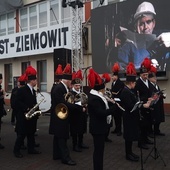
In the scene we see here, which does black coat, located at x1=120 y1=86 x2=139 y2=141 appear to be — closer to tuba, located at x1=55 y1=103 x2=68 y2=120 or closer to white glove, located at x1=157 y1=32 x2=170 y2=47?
tuba, located at x1=55 y1=103 x2=68 y2=120

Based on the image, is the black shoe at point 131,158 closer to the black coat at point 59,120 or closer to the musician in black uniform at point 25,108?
the black coat at point 59,120

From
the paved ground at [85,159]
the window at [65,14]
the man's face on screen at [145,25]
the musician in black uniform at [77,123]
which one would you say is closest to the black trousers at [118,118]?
the paved ground at [85,159]

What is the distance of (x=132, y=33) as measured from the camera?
14039mm

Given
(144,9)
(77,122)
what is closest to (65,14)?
(144,9)

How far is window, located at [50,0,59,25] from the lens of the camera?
737 inches

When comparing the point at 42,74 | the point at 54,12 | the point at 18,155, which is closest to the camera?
the point at 18,155

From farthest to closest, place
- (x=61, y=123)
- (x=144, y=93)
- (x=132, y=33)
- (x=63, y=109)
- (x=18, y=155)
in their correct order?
(x=132, y=33) < (x=144, y=93) < (x=18, y=155) < (x=61, y=123) < (x=63, y=109)

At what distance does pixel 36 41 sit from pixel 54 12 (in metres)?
2.16

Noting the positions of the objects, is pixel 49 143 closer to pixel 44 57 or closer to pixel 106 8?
pixel 106 8

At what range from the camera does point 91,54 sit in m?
16.4

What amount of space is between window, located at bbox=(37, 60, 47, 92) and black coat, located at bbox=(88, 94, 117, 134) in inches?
568

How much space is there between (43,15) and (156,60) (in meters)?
9.31

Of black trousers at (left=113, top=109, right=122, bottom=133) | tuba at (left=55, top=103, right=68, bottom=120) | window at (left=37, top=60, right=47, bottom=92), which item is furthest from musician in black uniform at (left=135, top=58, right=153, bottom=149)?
window at (left=37, top=60, right=47, bottom=92)

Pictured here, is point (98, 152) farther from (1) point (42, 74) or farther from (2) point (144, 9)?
(1) point (42, 74)
